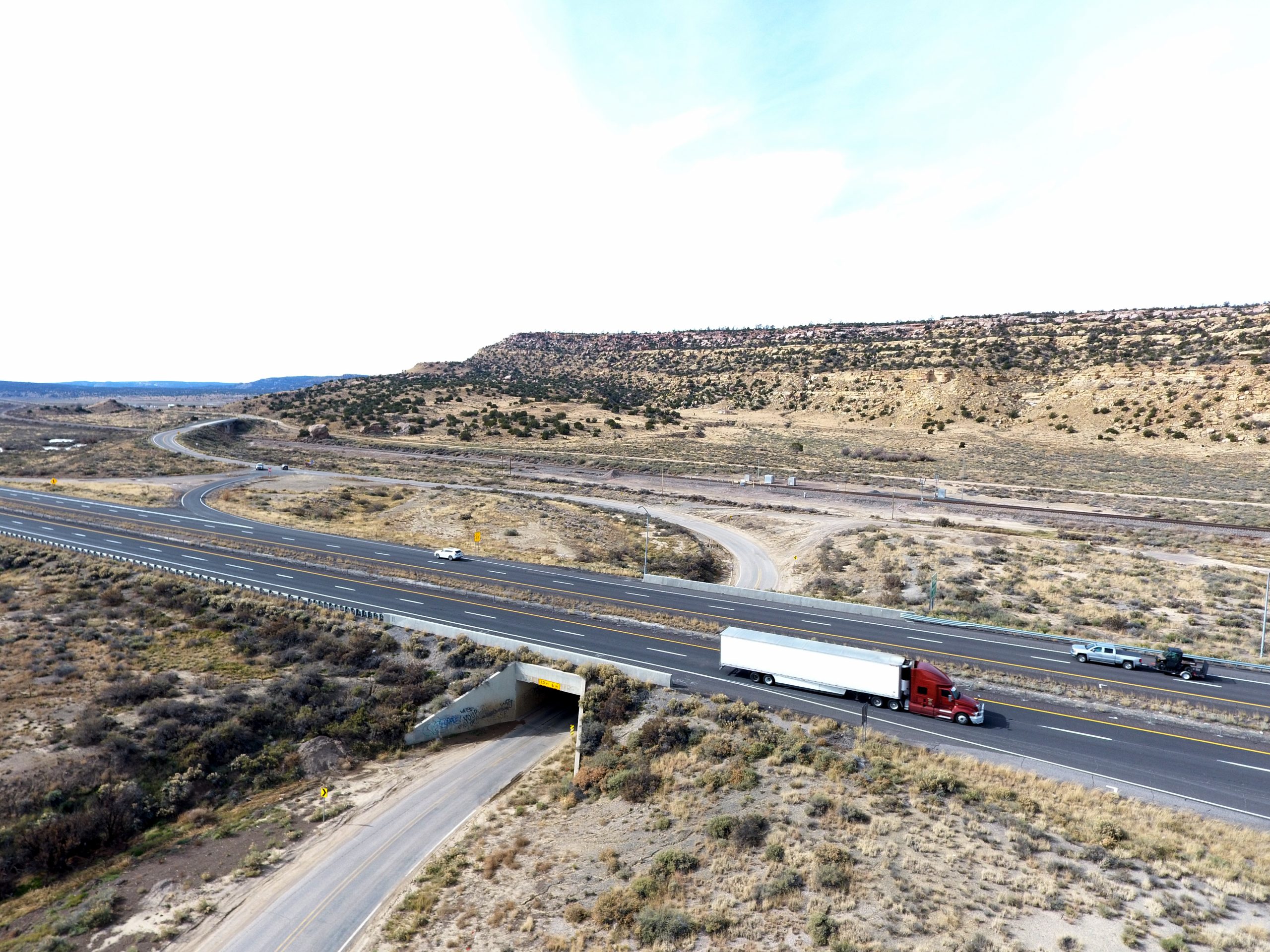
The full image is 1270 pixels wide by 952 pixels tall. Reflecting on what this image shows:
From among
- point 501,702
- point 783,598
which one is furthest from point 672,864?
point 783,598

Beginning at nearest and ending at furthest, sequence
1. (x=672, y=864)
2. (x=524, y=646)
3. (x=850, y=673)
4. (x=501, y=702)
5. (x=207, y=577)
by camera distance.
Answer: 1. (x=672, y=864)
2. (x=850, y=673)
3. (x=501, y=702)
4. (x=524, y=646)
5. (x=207, y=577)

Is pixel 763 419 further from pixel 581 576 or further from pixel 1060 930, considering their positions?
pixel 1060 930

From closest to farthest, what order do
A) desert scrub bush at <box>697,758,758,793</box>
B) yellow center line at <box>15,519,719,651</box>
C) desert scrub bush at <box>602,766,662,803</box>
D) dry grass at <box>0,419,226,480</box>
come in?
desert scrub bush at <box>697,758,758,793</box>, desert scrub bush at <box>602,766,662,803</box>, yellow center line at <box>15,519,719,651</box>, dry grass at <box>0,419,226,480</box>

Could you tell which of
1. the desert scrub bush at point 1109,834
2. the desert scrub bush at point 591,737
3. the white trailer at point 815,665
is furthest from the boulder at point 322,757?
the desert scrub bush at point 1109,834

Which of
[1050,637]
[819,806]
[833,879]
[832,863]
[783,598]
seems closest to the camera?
[833,879]

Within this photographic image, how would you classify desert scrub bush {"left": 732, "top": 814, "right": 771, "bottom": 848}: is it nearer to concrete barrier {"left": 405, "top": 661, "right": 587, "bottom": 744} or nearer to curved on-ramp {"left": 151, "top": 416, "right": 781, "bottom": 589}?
concrete barrier {"left": 405, "top": 661, "right": 587, "bottom": 744}

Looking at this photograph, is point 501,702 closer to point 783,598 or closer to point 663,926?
point 663,926

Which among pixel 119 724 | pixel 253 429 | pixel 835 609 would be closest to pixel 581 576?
pixel 835 609

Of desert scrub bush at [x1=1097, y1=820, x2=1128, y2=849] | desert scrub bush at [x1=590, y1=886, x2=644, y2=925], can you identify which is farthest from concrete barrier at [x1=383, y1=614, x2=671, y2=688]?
desert scrub bush at [x1=1097, y1=820, x2=1128, y2=849]
